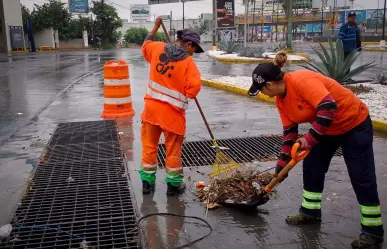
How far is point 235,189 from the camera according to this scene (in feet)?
13.3

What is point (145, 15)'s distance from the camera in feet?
274

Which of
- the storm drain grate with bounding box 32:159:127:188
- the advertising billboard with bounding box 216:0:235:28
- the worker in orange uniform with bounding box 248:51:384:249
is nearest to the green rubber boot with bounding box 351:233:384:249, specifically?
the worker in orange uniform with bounding box 248:51:384:249

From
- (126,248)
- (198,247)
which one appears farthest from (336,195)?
(126,248)

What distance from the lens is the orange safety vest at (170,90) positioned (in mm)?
4059

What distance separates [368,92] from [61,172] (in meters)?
7.09

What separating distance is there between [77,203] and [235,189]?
1.51 m

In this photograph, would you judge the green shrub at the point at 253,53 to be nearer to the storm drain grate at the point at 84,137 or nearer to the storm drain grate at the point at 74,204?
the storm drain grate at the point at 84,137

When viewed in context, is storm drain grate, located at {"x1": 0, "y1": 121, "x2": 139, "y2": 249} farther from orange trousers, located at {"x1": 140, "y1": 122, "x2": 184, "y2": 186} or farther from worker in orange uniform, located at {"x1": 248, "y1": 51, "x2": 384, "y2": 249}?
worker in orange uniform, located at {"x1": 248, "y1": 51, "x2": 384, "y2": 249}

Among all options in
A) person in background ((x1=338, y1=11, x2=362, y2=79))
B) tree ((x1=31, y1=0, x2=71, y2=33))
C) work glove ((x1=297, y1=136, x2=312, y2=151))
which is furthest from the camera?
tree ((x1=31, y1=0, x2=71, y2=33))

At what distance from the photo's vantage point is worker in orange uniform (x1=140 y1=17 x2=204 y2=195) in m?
4.07

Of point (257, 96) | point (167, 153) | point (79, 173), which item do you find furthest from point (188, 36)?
point (257, 96)

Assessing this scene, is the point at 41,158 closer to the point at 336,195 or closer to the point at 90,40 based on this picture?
the point at 336,195

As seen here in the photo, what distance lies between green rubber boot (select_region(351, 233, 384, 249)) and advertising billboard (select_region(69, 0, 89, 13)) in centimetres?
5779

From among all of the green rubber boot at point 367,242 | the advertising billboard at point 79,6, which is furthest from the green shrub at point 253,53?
the advertising billboard at point 79,6
